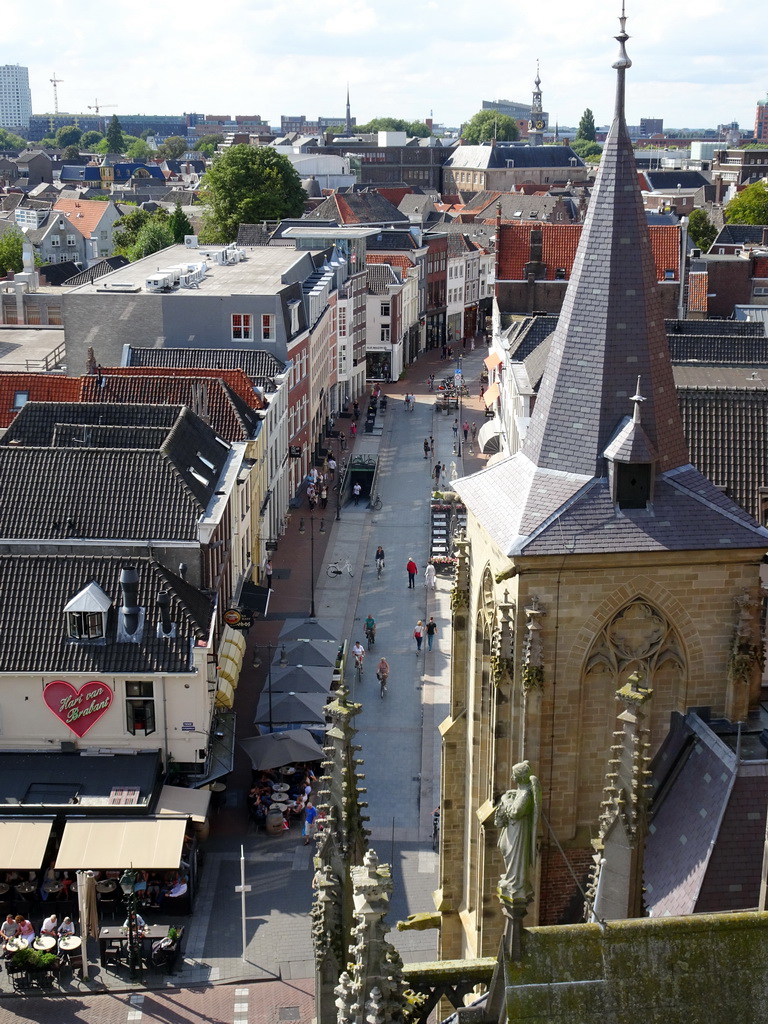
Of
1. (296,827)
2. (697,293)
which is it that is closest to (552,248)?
(697,293)

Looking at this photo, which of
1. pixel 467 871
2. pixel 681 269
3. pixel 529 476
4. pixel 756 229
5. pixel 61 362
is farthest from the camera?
pixel 756 229

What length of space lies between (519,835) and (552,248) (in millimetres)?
86383

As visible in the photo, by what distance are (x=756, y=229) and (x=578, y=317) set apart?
5232 inches

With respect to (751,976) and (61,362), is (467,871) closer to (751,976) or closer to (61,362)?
(751,976)

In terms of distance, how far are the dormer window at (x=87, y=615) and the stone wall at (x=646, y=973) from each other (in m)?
33.9

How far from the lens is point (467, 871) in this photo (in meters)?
26.7

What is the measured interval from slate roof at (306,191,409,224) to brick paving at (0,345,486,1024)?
71464 millimetres

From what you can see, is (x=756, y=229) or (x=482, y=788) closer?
(x=482, y=788)

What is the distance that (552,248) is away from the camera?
3853 inches

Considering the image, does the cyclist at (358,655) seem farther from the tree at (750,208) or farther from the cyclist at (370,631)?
the tree at (750,208)

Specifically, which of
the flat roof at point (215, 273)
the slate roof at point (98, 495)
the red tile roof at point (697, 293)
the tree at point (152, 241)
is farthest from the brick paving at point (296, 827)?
the tree at point (152, 241)

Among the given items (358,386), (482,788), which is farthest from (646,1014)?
(358,386)

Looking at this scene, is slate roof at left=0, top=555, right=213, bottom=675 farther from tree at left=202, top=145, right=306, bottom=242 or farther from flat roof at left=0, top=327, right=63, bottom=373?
tree at left=202, top=145, right=306, bottom=242

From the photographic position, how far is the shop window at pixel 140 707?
4731 centimetres
